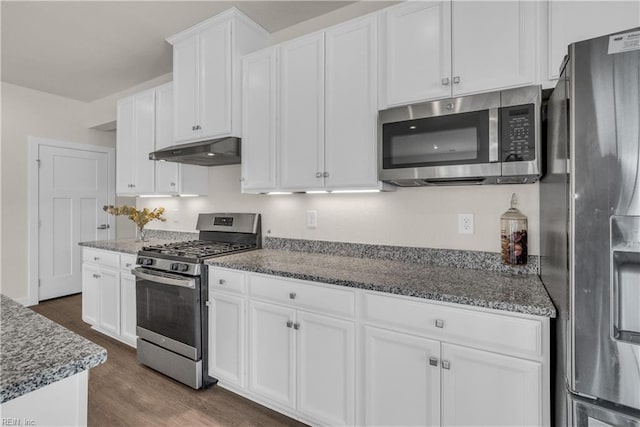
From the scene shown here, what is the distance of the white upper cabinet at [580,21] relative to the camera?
4.39 ft

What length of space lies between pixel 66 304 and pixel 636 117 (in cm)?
548

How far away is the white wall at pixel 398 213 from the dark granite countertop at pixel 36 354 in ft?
5.68

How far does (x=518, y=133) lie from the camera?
4.87ft

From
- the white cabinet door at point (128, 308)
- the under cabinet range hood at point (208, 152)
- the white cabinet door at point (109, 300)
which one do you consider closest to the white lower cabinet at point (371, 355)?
the under cabinet range hood at point (208, 152)

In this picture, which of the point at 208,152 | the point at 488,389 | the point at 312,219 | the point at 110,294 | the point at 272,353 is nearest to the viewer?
the point at 488,389

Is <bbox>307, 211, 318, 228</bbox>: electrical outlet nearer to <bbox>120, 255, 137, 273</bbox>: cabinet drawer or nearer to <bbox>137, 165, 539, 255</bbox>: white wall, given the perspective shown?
<bbox>137, 165, 539, 255</bbox>: white wall

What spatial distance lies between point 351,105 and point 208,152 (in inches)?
43.8

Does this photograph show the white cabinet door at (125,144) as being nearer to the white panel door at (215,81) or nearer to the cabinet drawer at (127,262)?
the cabinet drawer at (127,262)

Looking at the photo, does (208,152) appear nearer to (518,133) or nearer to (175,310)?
(175,310)

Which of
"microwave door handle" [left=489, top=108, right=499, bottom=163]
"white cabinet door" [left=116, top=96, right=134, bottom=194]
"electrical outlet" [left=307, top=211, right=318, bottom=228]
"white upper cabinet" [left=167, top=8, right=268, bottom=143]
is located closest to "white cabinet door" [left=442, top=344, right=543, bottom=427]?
"microwave door handle" [left=489, top=108, right=499, bottom=163]

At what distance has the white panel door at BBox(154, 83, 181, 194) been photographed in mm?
3064

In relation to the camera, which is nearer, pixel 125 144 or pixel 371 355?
pixel 371 355

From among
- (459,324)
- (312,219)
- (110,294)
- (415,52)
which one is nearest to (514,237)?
(459,324)

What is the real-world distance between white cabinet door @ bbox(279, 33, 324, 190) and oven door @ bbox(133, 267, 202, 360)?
3.21 ft
